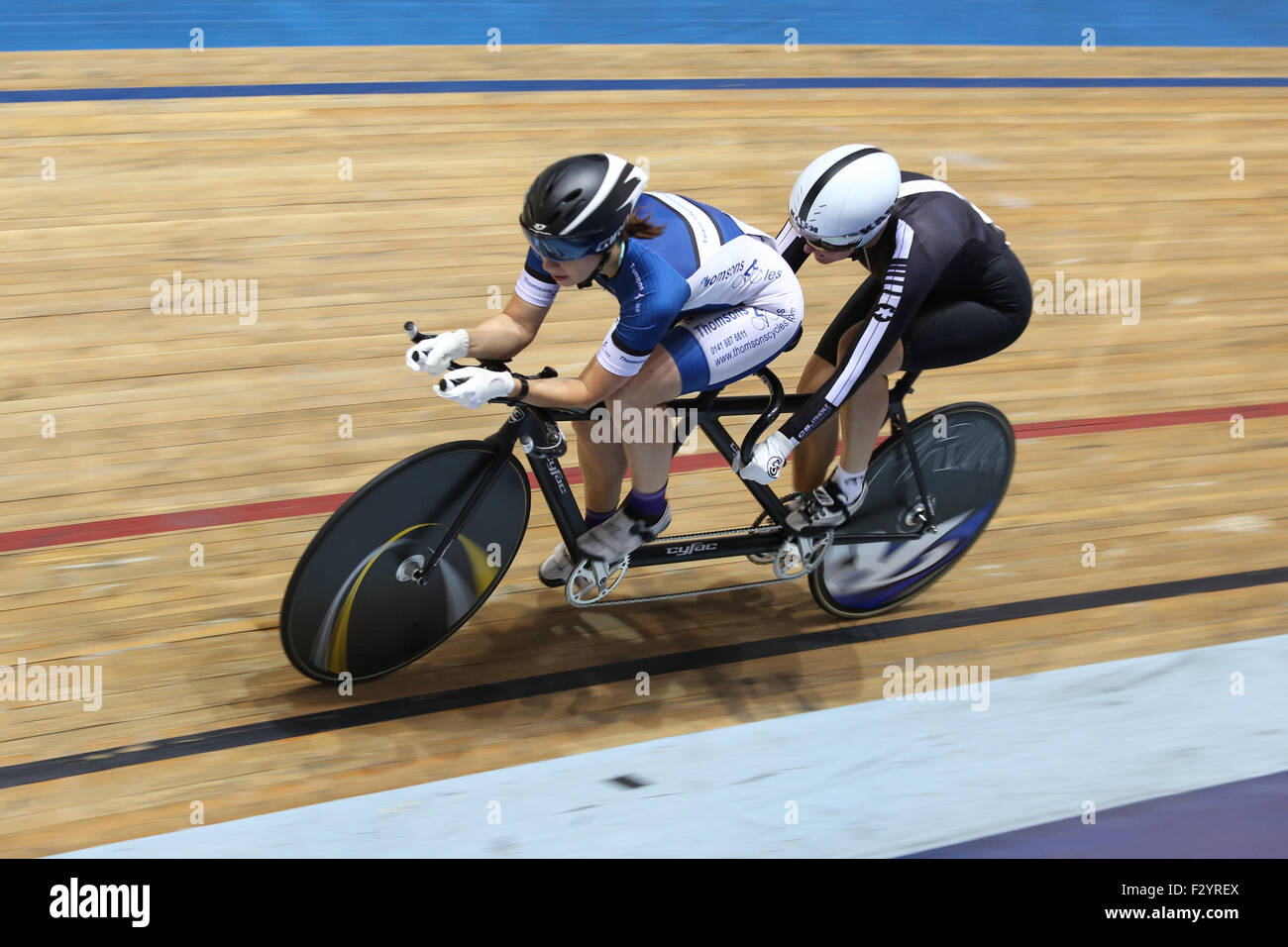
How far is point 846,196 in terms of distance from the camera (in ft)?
7.71

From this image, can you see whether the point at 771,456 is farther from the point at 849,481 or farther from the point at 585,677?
the point at 585,677

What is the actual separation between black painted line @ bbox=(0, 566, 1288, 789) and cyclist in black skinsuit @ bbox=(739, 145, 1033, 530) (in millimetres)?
385

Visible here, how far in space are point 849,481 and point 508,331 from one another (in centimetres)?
95

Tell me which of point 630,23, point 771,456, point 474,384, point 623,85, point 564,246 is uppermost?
point 630,23

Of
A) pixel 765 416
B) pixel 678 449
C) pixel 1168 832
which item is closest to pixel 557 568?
pixel 678 449

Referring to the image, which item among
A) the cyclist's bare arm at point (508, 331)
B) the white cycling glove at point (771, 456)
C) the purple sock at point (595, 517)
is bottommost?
the purple sock at point (595, 517)

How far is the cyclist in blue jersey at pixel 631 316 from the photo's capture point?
7.13ft

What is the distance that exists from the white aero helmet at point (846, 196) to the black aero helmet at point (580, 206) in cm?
40

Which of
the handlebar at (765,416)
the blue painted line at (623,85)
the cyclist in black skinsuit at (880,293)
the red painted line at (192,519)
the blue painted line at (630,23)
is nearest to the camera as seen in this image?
the cyclist in black skinsuit at (880,293)

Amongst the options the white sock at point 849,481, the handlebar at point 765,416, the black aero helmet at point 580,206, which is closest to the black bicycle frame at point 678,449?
the handlebar at point 765,416

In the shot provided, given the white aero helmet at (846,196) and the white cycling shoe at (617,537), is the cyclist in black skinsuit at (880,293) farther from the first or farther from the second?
the white cycling shoe at (617,537)

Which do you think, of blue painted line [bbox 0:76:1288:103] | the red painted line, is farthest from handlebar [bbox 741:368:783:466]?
blue painted line [bbox 0:76:1288:103]

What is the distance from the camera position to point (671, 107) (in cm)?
554

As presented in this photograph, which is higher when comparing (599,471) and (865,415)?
(865,415)
